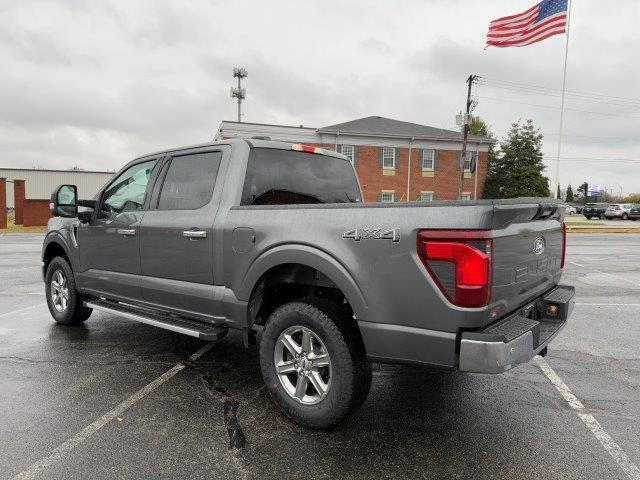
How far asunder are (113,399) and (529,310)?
3135 mm

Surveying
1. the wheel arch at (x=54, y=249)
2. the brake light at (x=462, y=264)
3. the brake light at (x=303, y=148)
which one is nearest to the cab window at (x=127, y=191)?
the wheel arch at (x=54, y=249)

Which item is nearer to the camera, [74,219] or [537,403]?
[537,403]

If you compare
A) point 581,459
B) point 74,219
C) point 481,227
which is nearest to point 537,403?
point 581,459

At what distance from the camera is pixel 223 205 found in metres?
3.73

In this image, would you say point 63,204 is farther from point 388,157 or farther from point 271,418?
point 388,157

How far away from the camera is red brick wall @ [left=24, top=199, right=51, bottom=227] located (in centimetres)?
2723

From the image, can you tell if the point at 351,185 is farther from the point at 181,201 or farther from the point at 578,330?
the point at 578,330

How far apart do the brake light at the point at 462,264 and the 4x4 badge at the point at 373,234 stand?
0.19 m

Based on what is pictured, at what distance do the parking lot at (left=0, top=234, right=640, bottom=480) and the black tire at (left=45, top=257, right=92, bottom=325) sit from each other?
400 millimetres

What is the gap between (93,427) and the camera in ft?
10.5

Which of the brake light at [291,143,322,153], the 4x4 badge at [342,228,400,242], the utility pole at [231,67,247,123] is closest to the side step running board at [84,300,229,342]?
the 4x4 badge at [342,228,400,242]

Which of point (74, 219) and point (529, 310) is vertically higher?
point (74, 219)

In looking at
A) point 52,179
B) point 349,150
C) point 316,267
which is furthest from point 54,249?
point 52,179

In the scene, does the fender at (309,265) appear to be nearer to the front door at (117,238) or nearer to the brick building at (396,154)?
the front door at (117,238)
